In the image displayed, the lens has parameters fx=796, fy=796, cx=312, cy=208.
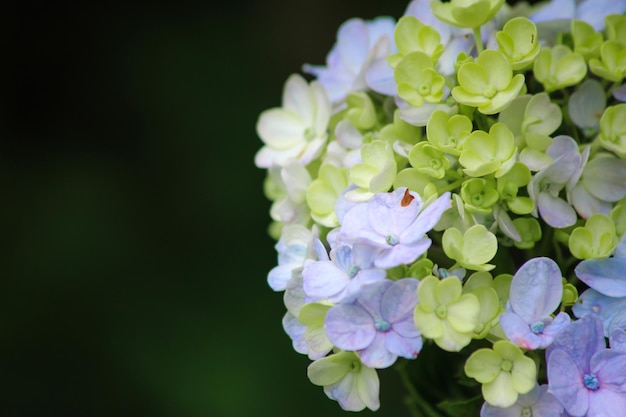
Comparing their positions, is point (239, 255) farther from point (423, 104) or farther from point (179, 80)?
point (423, 104)

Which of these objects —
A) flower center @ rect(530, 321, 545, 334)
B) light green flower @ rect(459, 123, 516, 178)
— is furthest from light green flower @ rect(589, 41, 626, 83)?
flower center @ rect(530, 321, 545, 334)

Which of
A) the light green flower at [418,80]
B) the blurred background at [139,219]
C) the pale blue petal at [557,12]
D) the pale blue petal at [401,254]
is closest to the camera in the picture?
the pale blue petal at [401,254]

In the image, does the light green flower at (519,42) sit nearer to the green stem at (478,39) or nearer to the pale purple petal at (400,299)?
the green stem at (478,39)

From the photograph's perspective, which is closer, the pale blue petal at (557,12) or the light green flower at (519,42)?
the light green flower at (519,42)

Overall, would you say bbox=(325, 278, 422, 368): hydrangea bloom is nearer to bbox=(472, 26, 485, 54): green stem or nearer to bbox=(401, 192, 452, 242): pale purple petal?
bbox=(401, 192, 452, 242): pale purple petal

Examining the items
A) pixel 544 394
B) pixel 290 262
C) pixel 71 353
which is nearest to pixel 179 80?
pixel 71 353

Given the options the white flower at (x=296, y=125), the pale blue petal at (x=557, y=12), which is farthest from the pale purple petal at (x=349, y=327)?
the pale blue petal at (x=557, y=12)
